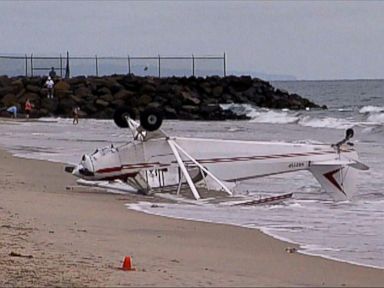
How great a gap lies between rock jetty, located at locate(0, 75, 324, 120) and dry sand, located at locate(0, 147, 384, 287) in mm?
45083

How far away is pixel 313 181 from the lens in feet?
69.6

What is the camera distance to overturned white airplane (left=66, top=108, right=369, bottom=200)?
59.8ft

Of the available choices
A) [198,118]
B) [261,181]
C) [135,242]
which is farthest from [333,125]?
[135,242]

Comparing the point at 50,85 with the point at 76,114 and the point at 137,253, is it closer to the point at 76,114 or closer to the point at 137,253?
the point at 76,114

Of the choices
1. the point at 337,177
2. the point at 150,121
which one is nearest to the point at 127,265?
the point at 150,121

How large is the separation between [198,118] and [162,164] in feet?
140

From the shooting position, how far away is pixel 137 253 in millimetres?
10641

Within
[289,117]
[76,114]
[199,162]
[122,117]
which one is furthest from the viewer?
[289,117]

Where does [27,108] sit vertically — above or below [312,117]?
above

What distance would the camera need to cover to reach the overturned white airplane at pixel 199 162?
18.2 metres

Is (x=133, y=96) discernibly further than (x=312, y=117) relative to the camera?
Yes

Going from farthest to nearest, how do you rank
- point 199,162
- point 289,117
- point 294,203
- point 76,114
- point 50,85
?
1. point 289,117
2. point 50,85
3. point 76,114
4. point 199,162
5. point 294,203

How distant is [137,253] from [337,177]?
332 inches

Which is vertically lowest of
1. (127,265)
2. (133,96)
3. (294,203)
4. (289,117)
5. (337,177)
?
(289,117)
